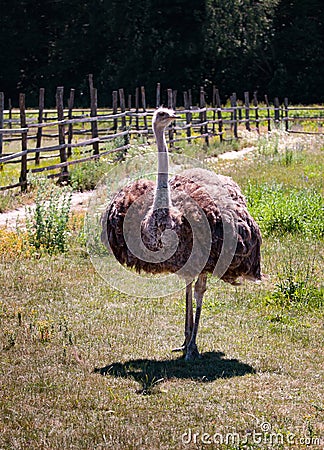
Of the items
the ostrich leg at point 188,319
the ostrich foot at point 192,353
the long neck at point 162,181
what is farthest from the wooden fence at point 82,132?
the ostrich foot at point 192,353

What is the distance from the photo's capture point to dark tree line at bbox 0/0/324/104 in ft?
141

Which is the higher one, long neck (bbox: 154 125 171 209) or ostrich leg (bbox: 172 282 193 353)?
long neck (bbox: 154 125 171 209)

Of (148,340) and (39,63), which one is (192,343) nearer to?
(148,340)

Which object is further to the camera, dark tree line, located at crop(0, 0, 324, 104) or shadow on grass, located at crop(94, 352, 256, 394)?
dark tree line, located at crop(0, 0, 324, 104)

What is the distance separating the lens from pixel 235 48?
141 ft

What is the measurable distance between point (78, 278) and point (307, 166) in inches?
366

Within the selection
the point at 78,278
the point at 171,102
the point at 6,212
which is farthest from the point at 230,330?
the point at 171,102

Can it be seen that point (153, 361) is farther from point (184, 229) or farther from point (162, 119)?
point (162, 119)

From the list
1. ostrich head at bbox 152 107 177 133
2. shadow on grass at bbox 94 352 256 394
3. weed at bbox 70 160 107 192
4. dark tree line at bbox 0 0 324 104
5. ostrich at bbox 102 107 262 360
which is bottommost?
shadow on grass at bbox 94 352 256 394

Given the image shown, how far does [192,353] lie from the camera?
6.43 metres

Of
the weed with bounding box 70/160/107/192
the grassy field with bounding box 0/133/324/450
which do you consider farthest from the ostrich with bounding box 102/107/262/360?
the weed with bounding box 70/160/107/192

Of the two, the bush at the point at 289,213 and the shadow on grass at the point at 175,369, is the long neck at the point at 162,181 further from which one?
the bush at the point at 289,213

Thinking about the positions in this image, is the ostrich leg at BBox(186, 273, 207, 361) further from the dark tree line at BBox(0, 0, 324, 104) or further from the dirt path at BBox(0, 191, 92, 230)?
the dark tree line at BBox(0, 0, 324, 104)

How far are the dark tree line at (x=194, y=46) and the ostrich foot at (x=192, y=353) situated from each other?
37.0 meters
